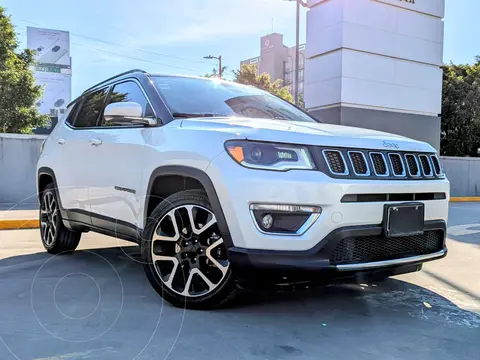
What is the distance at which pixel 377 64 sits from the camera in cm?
1237

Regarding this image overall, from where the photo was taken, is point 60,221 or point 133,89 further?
point 60,221

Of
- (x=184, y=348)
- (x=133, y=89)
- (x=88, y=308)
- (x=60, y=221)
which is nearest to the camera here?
(x=184, y=348)

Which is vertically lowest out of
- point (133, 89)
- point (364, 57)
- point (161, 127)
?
point (161, 127)

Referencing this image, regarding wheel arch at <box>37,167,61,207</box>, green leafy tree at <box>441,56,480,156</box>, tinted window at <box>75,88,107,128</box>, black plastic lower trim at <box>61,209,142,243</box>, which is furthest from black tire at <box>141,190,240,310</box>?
green leafy tree at <box>441,56,480,156</box>

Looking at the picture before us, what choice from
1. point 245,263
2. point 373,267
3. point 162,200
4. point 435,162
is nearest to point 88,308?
point 162,200

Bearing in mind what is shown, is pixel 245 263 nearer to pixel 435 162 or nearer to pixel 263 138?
pixel 263 138

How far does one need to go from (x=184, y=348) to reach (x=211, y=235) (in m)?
0.73

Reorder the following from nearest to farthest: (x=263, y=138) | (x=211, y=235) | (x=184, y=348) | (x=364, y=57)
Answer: (x=184, y=348) → (x=263, y=138) → (x=211, y=235) → (x=364, y=57)

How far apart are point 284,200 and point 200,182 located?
587 millimetres

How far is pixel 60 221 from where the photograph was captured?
482 cm

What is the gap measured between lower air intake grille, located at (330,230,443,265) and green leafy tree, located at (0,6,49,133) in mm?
16271

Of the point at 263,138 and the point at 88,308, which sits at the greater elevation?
the point at 263,138

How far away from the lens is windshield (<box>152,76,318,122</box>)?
356 centimetres

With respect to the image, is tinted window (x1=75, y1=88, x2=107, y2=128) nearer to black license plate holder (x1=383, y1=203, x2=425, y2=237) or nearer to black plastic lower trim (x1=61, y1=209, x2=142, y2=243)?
black plastic lower trim (x1=61, y1=209, x2=142, y2=243)
